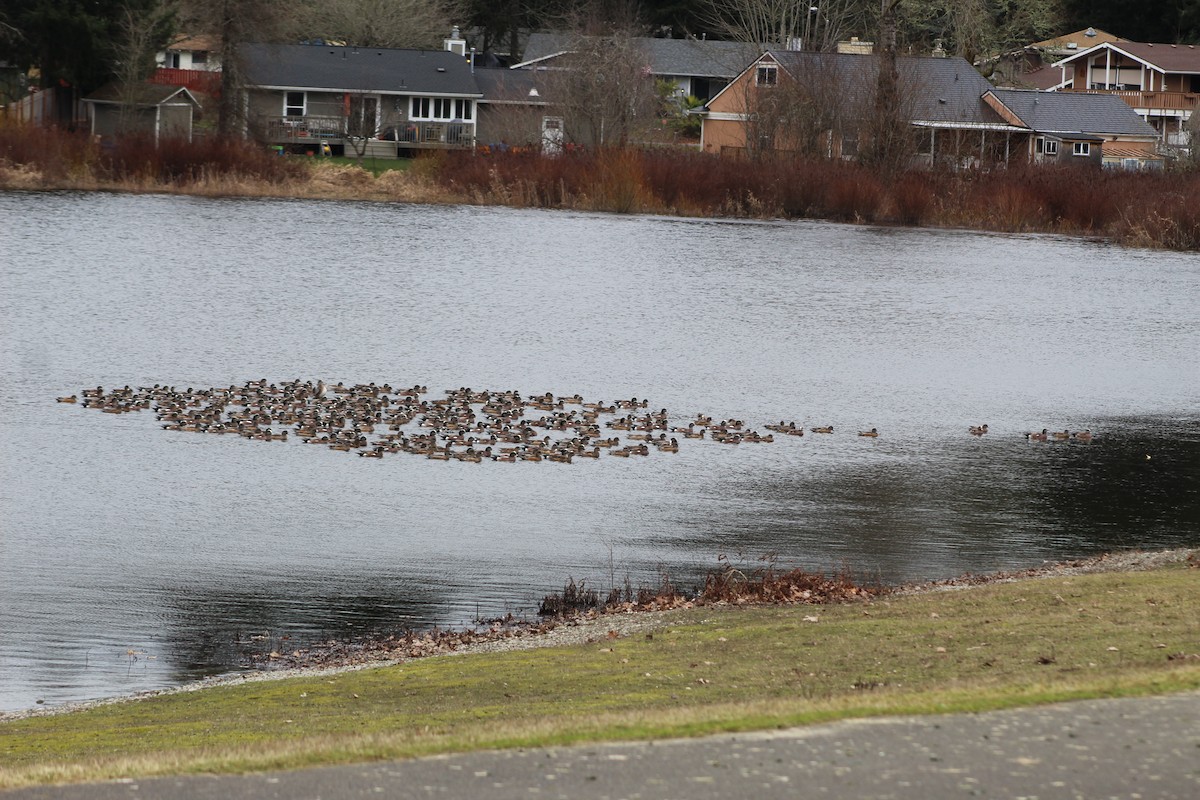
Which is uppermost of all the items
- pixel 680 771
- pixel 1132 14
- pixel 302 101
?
pixel 1132 14

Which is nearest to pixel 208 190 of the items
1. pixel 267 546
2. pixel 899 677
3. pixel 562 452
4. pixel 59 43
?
pixel 59 43

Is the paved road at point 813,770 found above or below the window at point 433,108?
below

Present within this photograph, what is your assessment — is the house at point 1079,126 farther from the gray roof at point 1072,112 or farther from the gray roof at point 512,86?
the gray roof at point 512,86

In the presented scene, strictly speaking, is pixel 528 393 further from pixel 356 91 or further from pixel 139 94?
pixel 356 91

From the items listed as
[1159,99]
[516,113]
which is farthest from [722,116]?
[1159,99]

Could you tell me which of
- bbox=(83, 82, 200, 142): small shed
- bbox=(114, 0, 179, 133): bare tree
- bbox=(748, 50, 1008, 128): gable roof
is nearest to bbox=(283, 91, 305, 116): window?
bbox=(83, 82, 200, 142): small shed

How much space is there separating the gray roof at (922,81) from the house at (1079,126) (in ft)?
4.86

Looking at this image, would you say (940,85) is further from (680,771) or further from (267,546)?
(680,771)

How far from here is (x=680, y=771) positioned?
320 inches

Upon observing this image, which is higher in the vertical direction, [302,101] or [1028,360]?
[302,101]

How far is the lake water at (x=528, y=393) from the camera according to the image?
18109 mm

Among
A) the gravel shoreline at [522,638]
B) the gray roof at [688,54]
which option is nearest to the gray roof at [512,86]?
the gray roof at [688,54]

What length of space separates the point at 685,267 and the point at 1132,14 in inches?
2871

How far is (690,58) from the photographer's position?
104938mm
